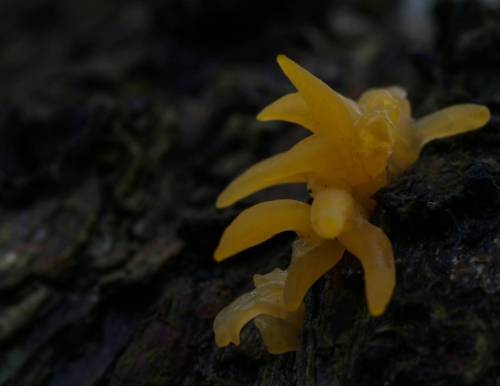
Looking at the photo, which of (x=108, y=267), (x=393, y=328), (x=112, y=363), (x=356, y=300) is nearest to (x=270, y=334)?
(x=356, y=300)

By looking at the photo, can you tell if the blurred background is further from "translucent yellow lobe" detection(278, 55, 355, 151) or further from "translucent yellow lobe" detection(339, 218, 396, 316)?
"translucent yellow lobe" detection(278, 55, 355, 151)

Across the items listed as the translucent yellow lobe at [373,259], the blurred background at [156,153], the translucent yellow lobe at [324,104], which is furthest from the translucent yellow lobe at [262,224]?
the blurred background at [156,153]

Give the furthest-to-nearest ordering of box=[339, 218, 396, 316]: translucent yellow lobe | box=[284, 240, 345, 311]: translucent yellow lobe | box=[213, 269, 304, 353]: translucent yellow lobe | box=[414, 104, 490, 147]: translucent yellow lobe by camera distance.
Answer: box=[414, 104, 490, 147]: translucent yellow lobe
box=[213, 269, 304, 353]: translucent yellow lobe
box=[284, 240, 345, 311]: translucent yellow lobe
box=[339, 218, 396, 316]: translucent yellow lobe

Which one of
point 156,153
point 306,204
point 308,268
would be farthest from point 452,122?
point 156,153

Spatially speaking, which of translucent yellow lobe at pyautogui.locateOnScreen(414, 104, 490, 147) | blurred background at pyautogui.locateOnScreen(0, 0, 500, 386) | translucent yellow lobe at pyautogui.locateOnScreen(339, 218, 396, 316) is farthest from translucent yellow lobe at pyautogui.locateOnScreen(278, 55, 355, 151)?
blurred background at pyautogui.locateOnScreen(0, 0, 500, 386)

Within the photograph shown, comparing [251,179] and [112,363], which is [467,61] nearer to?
[251,179]
